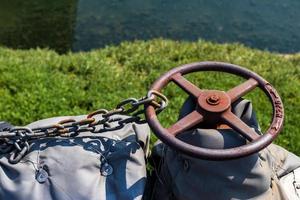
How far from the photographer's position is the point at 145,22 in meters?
9.66

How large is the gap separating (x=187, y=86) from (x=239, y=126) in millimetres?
298

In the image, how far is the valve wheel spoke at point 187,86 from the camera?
2.30 metres

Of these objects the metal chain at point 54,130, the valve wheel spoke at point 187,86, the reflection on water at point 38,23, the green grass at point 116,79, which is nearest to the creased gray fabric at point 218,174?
the valve wheel spoke at point 187,86

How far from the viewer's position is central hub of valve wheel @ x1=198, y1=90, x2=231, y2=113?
2.19 metres

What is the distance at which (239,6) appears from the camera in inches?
392

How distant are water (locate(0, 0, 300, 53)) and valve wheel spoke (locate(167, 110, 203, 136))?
6.77 metres

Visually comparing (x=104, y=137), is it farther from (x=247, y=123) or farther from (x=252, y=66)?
(x=252, y=66)

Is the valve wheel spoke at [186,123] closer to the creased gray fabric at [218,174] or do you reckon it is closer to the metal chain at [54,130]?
the creased gray fabric at [218,174]

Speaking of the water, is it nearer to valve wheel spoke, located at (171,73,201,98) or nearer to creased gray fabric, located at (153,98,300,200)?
Result: valve wheel spoke, located at (171,73,201,98)

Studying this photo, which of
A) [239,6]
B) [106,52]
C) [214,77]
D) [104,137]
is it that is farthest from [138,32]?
[104,137]

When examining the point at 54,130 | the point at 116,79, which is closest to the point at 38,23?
the point at 116,79

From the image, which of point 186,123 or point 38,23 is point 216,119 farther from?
point 38,23

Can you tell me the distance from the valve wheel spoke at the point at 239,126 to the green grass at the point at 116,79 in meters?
2.07

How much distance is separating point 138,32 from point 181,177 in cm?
735
